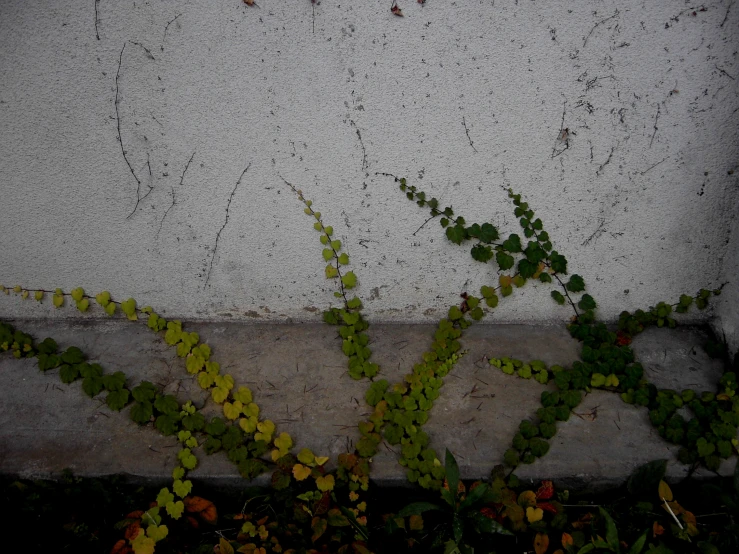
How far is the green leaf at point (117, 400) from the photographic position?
2.47 m

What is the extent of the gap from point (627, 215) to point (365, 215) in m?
1.40

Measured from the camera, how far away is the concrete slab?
7.32 ft

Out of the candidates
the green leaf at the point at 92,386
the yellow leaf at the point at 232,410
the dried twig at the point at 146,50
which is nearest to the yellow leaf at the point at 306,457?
the yellow leaf at the point at 232,410

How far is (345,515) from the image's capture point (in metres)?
2.08

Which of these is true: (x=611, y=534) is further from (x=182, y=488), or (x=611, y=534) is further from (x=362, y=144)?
(x=362, y=144)

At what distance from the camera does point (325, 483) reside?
2119 millimetres

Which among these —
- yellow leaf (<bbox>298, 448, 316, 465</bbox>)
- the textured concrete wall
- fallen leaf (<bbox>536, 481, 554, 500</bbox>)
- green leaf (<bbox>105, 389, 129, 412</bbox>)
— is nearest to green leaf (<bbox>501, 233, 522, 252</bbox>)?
the textured concrete wall

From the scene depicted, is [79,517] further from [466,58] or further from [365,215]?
[466,58]

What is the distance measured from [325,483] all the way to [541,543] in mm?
942

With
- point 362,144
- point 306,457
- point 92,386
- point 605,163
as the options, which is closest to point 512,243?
point 605,163

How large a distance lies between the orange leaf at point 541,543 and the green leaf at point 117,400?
6.78 ft

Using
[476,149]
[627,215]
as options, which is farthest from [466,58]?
[627,215]

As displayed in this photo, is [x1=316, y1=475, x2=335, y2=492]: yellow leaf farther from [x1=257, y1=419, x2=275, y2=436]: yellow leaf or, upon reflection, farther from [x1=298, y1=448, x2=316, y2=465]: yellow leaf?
[x1=257, y1=419, x2=275, y2=436]: yellow leaf

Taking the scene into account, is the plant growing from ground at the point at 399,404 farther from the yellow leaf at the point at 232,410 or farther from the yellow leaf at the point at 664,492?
the yellow leaf at the point at 664,492
